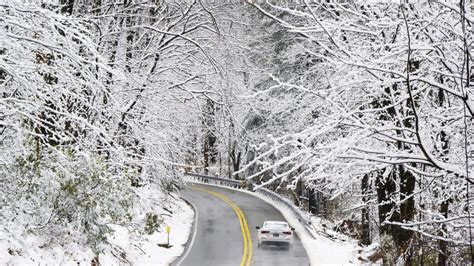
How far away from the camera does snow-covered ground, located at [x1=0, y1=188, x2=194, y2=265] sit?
1148cm

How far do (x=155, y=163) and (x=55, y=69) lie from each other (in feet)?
32.9

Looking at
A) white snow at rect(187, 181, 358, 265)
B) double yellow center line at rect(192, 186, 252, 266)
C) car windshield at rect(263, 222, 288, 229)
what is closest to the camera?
white snow at rect(187, 181, 358, 265)

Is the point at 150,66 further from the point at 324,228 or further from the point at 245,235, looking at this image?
the point at 324,228

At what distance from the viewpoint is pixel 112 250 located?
650 inches

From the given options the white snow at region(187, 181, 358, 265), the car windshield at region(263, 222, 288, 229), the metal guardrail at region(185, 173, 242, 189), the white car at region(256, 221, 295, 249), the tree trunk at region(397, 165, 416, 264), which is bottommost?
the white snow at region(187, 181, 358, 265)

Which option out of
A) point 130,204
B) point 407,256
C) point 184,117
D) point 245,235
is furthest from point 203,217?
point 407,256

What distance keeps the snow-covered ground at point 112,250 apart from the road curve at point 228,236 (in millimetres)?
815

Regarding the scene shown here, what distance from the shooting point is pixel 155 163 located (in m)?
Answer: 18.5

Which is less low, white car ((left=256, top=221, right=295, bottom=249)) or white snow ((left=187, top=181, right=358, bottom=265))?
white car ((left=256, top=221, right=295, bottom=249))

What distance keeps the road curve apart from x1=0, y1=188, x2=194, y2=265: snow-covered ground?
815 mm

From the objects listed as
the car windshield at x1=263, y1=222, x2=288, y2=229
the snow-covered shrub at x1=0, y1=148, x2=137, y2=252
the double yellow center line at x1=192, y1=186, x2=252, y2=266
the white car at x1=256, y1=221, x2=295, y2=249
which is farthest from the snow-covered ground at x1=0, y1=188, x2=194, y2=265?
the car windshield at x1=263, y1=222, x2=288, y2=229

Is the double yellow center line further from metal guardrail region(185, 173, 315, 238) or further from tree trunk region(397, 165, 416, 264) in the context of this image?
tree trunk region(397, 165, 416, 264)

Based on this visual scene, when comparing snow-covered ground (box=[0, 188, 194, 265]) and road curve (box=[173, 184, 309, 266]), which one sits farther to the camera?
road curve (box=[173, 184, 309, 266])

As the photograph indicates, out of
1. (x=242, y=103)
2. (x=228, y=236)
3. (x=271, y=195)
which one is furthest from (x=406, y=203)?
(x=271, y=195)
